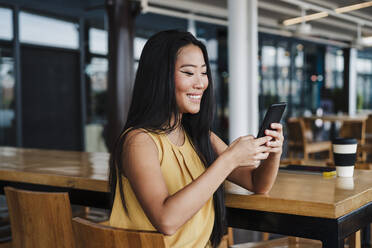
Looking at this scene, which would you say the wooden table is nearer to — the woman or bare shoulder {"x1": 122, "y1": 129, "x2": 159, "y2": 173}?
the woman

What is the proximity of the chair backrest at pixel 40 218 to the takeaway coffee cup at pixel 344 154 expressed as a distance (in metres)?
1.15

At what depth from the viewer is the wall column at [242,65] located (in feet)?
14.2

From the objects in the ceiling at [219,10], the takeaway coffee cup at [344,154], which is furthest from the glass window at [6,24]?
the takeaway coffee cup at [344,154]

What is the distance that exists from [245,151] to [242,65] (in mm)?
3013

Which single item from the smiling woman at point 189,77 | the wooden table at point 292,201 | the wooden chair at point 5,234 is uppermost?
the smiling woman at point 189,77

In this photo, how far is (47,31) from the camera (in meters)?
6.91

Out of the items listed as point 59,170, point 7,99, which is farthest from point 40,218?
point 7,99

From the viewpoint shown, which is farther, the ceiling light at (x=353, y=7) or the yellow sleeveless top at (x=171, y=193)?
the ceiling light at (x=353, y=7)

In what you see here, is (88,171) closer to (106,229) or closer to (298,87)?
(106,229)

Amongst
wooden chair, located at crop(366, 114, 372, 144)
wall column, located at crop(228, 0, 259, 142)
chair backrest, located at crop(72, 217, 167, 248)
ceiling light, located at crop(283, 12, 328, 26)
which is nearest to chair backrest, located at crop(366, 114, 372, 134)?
wooden chair, located at crop(366, 114, 372, 144)

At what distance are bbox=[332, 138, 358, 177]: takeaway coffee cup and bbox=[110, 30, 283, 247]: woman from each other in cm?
41

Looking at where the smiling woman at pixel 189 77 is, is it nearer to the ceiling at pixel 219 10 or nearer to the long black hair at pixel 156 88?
the long black hair at pixel 156 88

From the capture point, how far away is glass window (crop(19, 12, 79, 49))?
6.59 metres

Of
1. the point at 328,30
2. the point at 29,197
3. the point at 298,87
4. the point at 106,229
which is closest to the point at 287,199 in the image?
the point at 106,229
